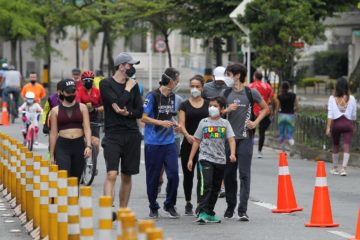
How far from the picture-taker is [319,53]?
232 ft

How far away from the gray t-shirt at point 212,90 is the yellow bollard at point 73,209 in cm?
565

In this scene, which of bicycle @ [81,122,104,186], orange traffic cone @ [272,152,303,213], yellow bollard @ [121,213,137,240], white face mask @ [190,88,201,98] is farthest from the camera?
bicycle @ [81,122,104,186]

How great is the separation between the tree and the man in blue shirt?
609 inches

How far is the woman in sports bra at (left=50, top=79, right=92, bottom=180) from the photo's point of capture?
42.4ft

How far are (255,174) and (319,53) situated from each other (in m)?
50.8

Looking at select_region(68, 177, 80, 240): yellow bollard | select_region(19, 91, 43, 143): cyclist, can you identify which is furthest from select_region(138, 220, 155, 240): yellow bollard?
select_region(19, 91, 43, 143): cyclist

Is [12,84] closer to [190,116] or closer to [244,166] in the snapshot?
[190,116]

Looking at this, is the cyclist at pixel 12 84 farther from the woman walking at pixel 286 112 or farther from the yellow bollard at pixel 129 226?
the yellow bollard at pixel 129 226

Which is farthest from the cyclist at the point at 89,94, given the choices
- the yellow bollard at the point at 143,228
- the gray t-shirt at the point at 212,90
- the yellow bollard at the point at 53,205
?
the yellow bollard at the point at 143,228

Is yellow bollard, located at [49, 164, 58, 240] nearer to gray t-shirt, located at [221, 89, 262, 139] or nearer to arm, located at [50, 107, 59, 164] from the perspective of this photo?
arm, located at [50, 107, 59, 164]

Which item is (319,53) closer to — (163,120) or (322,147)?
(322,147)

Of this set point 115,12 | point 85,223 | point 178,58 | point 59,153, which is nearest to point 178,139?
point 59,153

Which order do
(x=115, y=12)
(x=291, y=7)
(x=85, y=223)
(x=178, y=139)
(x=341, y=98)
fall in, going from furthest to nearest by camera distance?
(x=115, y=12) < (x=291, y=7) < (x=341, y=98) < (x=178, y=139) < (x=85, y=223)

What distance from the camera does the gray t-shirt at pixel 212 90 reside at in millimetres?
15367
